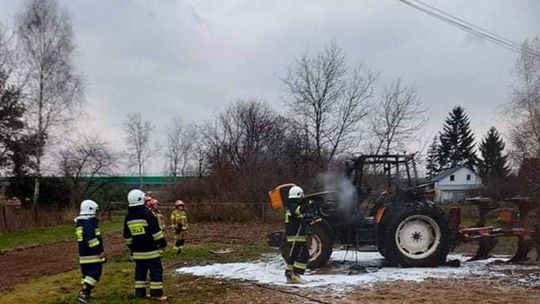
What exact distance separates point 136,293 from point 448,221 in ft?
21.4

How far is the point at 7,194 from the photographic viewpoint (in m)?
31.1

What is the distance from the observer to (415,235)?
11.4 m

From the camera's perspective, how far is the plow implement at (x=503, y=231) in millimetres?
11648

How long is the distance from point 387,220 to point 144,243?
16.9ft

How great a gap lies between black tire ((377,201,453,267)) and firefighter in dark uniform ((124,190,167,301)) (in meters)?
4.88

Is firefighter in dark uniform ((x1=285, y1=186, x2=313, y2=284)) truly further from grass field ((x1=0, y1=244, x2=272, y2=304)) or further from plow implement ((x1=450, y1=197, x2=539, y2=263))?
plow implement ((x1=450, y1=197, x2=539, y2=263))

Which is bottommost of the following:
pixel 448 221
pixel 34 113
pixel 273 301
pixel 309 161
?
pixel 273 301

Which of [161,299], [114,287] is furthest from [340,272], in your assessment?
[114,287]

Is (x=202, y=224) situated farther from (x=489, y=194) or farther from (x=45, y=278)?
(x=489, y=194)

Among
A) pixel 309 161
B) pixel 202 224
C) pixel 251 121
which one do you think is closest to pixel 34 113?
pixel 202 224

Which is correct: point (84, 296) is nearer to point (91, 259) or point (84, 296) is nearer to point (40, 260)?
point (91, 259)

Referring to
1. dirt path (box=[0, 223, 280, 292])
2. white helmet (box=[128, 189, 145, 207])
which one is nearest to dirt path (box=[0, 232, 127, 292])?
dirt path (box=[0, 223, 280, 292])

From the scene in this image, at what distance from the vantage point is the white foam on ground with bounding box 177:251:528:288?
393 inches

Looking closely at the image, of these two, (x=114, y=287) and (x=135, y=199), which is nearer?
(x=135, y=199)
